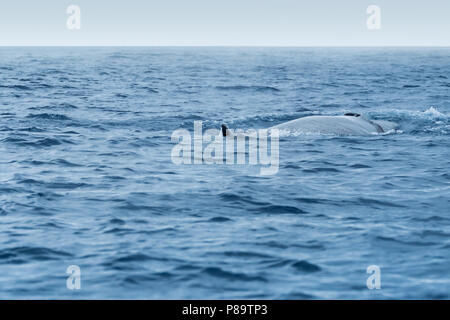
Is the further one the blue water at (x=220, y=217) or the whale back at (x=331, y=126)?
the whale back at (x=331, y=126)

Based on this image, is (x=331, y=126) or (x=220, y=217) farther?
(x=331, y=126)

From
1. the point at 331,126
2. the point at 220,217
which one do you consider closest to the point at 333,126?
the point at 331,126

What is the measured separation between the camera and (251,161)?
20719mm

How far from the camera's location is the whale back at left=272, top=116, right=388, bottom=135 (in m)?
25.9

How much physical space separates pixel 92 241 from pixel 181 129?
645 inches

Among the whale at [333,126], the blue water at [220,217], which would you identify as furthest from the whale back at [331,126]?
the blue water at [220,217]

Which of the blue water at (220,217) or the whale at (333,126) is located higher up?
the whale at (333,126)

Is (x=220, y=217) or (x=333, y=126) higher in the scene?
(x=333, y=126)

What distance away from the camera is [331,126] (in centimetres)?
2606

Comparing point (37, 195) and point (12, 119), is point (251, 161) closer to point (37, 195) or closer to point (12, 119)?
point (37, 195)

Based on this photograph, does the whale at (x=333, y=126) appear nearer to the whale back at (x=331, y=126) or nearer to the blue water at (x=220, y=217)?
the whale back at (x=331, y=126)

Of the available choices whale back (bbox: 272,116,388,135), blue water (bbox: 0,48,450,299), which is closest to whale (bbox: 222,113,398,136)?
whale back (bbox: 272,116,388,135)

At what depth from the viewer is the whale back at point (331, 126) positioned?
25.9 m

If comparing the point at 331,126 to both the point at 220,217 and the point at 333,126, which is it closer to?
the point at 333,126
